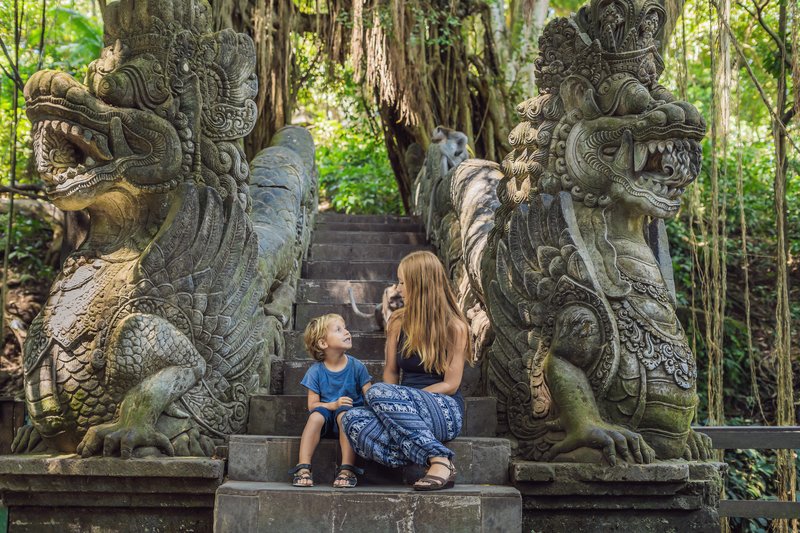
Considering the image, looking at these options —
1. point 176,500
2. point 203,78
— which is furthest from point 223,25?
point 176,500

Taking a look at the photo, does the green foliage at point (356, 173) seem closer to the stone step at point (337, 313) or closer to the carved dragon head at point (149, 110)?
the stone step at point (337, 313)

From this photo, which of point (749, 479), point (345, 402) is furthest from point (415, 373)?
point (749, 479)

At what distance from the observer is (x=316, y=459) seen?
3957 mm

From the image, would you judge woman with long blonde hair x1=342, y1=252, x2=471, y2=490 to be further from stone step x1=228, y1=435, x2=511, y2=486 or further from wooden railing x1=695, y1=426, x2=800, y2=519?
wooden railing x1=695, y1=426, x2=800, y2=519

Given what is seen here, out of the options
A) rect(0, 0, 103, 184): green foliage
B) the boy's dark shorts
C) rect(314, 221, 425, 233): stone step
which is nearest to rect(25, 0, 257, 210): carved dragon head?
the boy's dark shorts

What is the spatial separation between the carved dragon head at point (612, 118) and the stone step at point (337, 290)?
2.19m

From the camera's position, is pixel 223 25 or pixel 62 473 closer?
pixel 62 473

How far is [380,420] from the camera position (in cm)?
370

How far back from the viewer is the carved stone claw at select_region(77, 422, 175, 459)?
3.74m

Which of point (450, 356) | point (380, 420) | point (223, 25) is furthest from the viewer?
point (223, 25)

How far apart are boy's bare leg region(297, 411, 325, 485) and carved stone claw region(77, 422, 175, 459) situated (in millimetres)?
564

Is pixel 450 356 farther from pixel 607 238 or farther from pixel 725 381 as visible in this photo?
pixel 725 381

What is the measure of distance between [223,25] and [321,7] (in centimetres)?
271

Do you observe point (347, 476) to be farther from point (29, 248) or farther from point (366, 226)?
point (29, 248)
